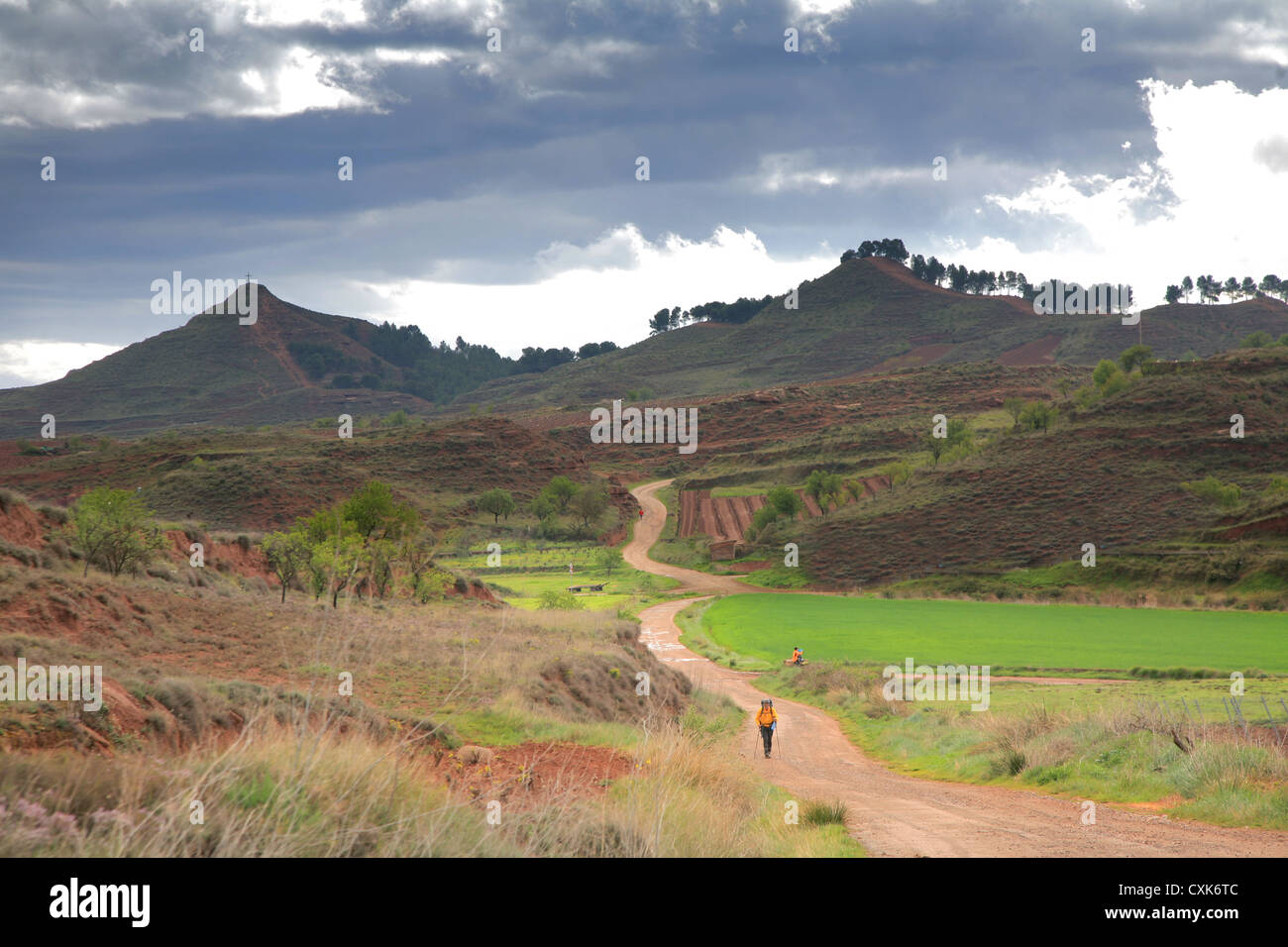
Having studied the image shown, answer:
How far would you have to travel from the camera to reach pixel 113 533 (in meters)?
26.3

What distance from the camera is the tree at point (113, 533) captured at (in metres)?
26.2

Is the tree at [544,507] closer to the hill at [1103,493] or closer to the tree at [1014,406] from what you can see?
the hill at [1103,493]

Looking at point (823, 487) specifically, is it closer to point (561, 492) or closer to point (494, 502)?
point (561, 492)

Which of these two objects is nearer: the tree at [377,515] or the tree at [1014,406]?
the tree at [377,515]

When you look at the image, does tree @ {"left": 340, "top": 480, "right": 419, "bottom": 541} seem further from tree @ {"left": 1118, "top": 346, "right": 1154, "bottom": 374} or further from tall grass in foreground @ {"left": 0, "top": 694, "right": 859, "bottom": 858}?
tree @ {"left": 1118, "top": 346, "right": 1154, "bottom": 374}

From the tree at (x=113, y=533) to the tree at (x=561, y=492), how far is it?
80.3 metres

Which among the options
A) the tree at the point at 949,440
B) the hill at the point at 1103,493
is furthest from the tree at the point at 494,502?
the tree at the point at 949,440

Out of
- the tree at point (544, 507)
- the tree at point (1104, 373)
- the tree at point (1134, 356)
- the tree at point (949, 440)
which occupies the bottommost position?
the tree at point (544, 507)

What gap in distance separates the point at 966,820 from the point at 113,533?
81.0 feet

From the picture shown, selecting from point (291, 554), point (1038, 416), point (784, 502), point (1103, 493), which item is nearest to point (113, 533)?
point (291, 554)
